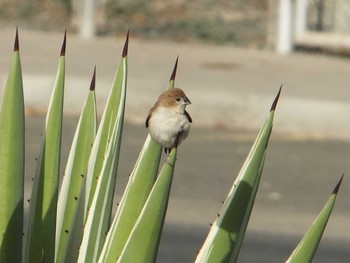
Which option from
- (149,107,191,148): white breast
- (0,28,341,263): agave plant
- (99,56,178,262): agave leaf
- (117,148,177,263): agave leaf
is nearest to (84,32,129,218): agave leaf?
(0,28,341,263): agave plant

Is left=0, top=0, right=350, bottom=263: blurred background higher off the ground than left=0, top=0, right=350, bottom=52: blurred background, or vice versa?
left=0, top=0, right=350, bottom=52: blurred background

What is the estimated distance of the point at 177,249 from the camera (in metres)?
6.55

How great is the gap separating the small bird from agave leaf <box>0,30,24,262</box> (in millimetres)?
309

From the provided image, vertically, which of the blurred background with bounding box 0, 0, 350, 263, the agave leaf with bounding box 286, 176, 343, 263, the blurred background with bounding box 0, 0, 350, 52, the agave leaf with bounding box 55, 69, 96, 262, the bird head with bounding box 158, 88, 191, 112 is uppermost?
the blurred background with bounding box 0, 0, 350, 52

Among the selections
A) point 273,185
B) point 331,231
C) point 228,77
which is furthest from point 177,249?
point 228,77

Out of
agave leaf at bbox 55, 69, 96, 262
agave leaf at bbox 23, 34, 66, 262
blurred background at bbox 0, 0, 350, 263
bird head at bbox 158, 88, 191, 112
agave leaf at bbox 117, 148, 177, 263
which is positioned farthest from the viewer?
blurred background at bbox 0, 0, 350, 263

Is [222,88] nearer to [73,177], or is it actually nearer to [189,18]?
[189,18]

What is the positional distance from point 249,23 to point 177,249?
26.7ft

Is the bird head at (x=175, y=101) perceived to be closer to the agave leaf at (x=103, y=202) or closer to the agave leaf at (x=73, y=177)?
the agave leaf at (x=103, y=202)

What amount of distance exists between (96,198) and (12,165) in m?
0.21

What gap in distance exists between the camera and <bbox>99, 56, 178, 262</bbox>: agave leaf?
8.85ft

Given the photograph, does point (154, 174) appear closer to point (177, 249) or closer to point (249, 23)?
point (177, 249)

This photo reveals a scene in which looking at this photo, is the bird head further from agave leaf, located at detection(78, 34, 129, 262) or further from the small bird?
agave leaf, located at detection(78, 34, 129, 262)

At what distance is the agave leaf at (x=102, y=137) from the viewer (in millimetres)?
2879
